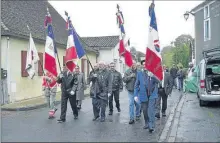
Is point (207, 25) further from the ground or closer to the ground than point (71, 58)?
further from the ground

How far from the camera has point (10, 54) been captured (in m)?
18.0

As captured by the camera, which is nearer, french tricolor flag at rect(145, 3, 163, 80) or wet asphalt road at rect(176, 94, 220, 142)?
wet asphalt road at rect(176, 94, 220, 142)

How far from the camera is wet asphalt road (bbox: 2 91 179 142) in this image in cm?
880

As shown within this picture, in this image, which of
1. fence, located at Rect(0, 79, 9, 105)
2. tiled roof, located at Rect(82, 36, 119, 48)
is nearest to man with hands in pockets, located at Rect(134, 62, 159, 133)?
fence, located at Rect(0, 79, 9, 105)

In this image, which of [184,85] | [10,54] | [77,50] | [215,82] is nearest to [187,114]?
[215,82]

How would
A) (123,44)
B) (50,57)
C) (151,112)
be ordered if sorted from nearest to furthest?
(151,112) → (50,57) → (123,44)

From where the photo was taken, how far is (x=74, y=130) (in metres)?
9.97

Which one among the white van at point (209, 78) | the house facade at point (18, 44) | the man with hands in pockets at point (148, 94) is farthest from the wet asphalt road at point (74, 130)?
the house facade at point (18, 44)

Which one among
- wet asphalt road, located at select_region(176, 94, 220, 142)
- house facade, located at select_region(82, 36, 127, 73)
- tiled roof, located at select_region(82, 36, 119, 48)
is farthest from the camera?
tiled roof, located at select_region(82, 36, 119, 48)

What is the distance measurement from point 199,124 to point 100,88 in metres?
3.20

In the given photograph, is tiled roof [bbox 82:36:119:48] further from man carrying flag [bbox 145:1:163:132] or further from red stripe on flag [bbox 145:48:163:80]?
red stripe on flag [bbox 145:48:163:80]

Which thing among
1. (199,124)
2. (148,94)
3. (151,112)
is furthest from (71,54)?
(199,124)

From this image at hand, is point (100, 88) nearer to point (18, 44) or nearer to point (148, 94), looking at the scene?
point (148, 94)

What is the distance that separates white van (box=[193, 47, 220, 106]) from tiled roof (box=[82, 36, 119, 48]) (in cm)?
2356
